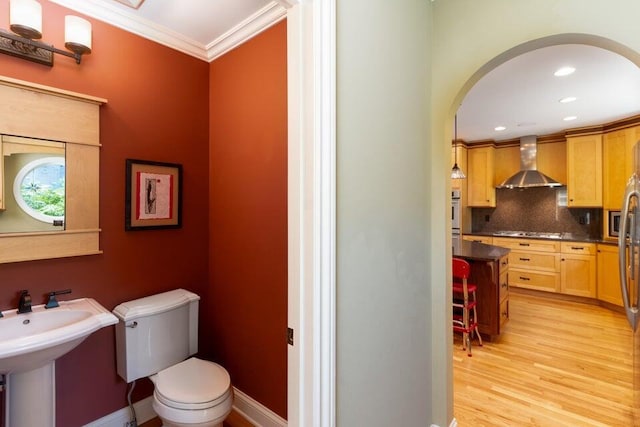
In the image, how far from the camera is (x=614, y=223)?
14.0 feet

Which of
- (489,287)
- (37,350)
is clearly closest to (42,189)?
(37,350)

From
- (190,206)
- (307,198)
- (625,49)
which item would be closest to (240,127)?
(190,206)

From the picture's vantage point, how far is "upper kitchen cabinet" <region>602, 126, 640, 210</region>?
3980 millimetres

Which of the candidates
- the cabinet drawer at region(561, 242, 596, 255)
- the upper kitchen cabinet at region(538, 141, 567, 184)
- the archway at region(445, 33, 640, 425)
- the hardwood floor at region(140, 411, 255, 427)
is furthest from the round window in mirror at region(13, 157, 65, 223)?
the upper kitchen cabinet at region(538, 141, 567, 184)

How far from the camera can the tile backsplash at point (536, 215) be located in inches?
190

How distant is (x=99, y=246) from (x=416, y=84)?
6.55 feet

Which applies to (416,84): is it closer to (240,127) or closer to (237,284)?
(240,127)

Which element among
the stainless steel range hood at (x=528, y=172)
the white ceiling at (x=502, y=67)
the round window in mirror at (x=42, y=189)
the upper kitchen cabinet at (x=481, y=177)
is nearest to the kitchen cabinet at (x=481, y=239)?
the upper kitchen cabinet at (x=481, y=177)

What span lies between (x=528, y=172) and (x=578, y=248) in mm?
1374

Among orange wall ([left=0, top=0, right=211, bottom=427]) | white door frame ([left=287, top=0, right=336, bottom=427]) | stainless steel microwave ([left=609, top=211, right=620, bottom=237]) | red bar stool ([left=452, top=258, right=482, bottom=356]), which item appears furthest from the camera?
stainless steel microwave ([left=609, top=211, right=620, bottom=237])

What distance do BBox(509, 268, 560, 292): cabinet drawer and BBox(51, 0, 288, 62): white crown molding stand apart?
5.08 metres

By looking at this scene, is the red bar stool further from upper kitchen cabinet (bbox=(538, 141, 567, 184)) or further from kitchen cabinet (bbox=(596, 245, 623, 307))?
upper kitchen cabinet (bbox=(538, 141, 567, 184))

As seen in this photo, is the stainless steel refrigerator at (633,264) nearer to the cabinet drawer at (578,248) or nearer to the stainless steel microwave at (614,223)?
the cabinet drawer at (578,248)

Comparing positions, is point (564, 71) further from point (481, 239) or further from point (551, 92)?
point (481, 239)
